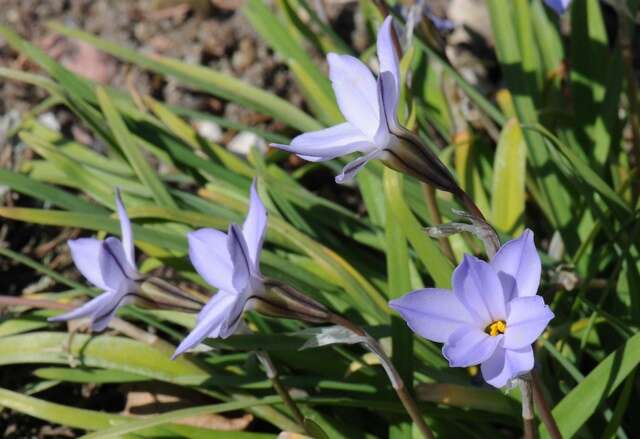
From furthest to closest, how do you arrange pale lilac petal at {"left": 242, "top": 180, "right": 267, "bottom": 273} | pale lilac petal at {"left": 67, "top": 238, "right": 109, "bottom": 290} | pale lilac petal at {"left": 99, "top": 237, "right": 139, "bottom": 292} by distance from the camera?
pale lilac petal at {"left": 67, "top": 238, "right": 109, "bottom": 290}
pale lilac petal at {"left": 99, "top": 237, "right": 139, "bottom": 292}
pale lilac petal at {"left": 242, "top": 180, "right": 267, "bottom": 273}

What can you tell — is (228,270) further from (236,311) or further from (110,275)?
(110,275)

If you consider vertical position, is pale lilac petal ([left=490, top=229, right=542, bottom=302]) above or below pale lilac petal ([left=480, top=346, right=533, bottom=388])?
above

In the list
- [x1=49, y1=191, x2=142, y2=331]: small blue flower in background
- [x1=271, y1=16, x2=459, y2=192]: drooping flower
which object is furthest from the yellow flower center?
[x1=49, y1=191, x2=142, y2=331]: small blue flower in background

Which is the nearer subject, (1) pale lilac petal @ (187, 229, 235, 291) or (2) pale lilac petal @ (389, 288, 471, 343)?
(2) pale lilac petal @ (389, 288, 471, 343)

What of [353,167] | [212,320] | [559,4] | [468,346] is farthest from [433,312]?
[559,4]

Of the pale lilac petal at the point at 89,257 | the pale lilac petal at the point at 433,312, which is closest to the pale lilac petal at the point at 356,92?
the pale lilac petal at the point at 433,312

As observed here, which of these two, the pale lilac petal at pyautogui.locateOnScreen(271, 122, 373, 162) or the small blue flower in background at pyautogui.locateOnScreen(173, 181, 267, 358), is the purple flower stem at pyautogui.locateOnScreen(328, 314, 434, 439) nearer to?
the small blue flower in background at pyautogui.locateOnScreen(173, 181, 267, 358)
